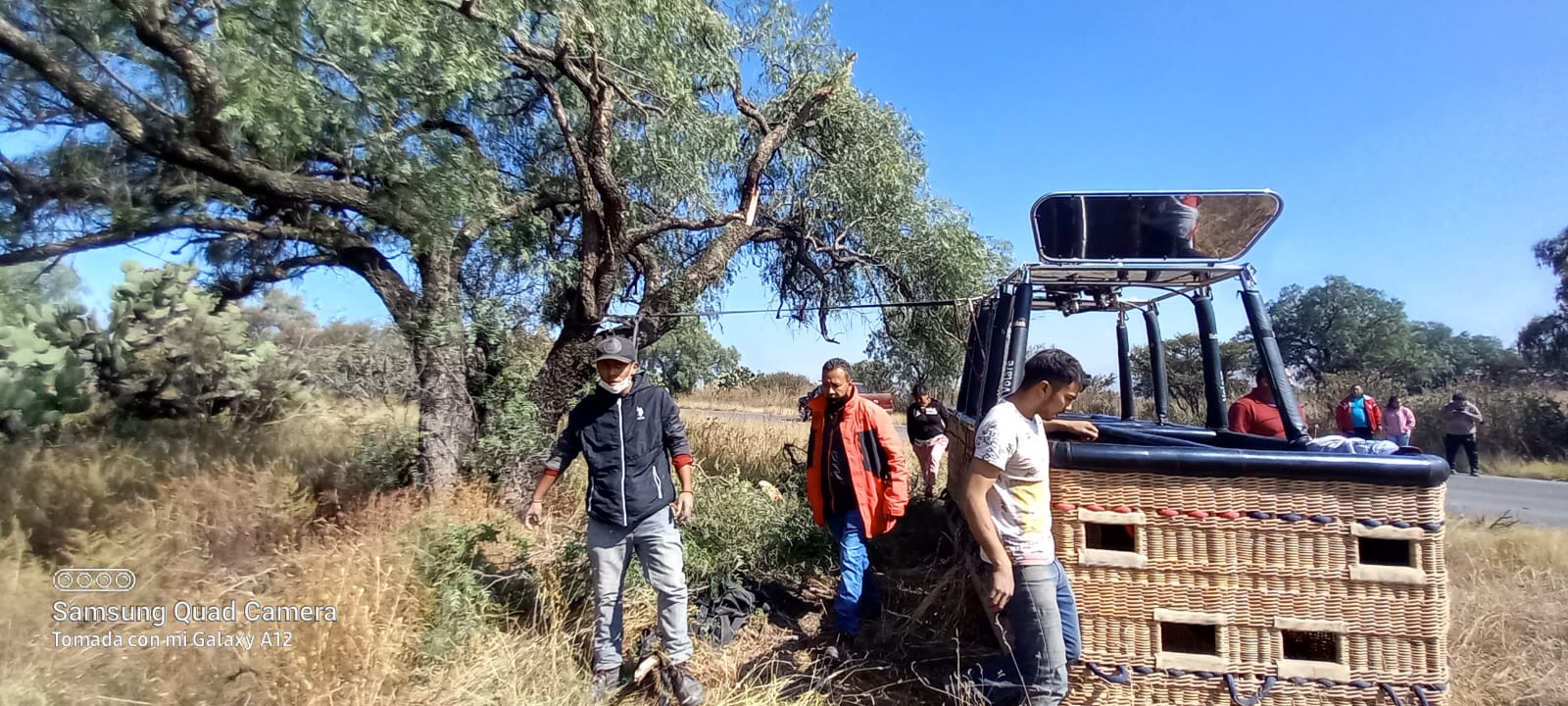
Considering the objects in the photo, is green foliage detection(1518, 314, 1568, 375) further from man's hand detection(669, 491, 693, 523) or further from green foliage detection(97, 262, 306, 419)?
green foliage detection(97, 262, 306, 419)

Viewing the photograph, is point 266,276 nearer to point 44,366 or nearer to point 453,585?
point 44,366

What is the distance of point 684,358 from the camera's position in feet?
59.3

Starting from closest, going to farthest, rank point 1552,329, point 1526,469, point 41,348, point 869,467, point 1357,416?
point 869,467 → point 41,348 → point 1357,416 → point 1526,469 → point 1552,329

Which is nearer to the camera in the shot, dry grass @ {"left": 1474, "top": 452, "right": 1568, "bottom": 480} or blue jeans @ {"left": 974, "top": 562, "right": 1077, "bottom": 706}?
blue jeans @ {"left": 974, "top": 562, "right": 1077, "bottom": 706}

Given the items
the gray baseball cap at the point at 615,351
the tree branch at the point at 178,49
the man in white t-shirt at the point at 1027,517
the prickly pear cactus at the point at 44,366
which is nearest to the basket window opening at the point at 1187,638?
the man in white t-shirt at the point at 1027,517

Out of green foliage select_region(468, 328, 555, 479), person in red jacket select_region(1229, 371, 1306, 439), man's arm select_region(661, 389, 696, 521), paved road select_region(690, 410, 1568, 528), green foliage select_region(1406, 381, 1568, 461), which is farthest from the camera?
green foliage select_region(1406, 381, 1568, 461)

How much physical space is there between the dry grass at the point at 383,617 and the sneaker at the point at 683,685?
0.17m

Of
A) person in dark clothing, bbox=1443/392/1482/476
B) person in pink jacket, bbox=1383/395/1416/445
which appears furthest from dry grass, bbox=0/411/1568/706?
person in dark clothing, bbox=1443/392/1482/476

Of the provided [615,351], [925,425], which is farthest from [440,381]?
[925,425]

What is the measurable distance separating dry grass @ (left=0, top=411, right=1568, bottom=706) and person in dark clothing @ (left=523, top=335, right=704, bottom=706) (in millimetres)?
236

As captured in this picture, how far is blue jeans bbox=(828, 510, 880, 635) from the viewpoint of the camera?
3834 mm

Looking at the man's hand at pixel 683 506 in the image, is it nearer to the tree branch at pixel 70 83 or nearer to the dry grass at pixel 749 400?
the tree branch at pixel 70 83

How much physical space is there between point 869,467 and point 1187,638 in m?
1.70

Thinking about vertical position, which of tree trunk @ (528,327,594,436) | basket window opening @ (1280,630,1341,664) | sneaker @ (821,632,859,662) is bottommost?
sneaker @ (821,632,859,662)
